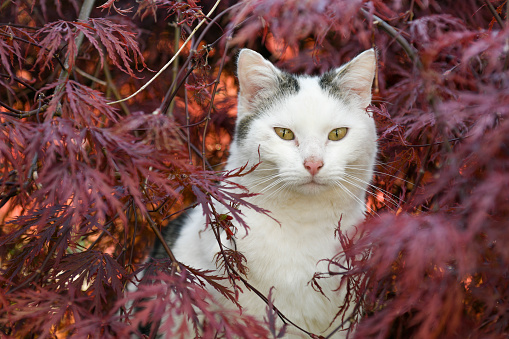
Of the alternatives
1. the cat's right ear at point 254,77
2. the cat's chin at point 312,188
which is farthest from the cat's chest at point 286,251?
the cat's right ear at point 254,77

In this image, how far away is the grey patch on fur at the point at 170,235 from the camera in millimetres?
2424

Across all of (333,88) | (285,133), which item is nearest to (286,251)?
(285,133)

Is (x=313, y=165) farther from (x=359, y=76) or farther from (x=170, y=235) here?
(x=170, y=235)

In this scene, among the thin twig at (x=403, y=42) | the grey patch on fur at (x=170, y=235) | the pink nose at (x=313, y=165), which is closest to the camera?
the thin twig at (x=403, y=42)

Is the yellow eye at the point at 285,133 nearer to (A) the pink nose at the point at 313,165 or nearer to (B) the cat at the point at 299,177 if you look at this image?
(B) the cat at the point at 299,177

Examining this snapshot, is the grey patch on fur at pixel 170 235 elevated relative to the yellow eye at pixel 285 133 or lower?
lower

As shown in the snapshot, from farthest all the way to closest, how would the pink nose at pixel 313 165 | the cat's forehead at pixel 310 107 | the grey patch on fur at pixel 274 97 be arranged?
the grey patch on fur at pixel 274 97 < the cat's forehead at pixel 310 107 < the pink nose at pixel 313 165

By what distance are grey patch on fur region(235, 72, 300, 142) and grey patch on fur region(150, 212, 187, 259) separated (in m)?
0.70

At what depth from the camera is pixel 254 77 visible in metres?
2.07

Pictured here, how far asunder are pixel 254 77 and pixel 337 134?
1.41 feet

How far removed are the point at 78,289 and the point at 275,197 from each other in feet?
2.72

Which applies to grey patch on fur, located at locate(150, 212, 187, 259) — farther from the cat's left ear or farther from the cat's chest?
the cat's left ear

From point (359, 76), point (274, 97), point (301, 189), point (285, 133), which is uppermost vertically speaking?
point (359, 76)

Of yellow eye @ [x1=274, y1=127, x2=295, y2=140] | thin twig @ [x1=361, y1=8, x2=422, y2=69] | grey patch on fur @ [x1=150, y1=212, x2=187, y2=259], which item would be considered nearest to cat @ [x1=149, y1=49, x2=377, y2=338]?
yellow eye @ [x1=274, y1=127, x2=295, y2=140]
